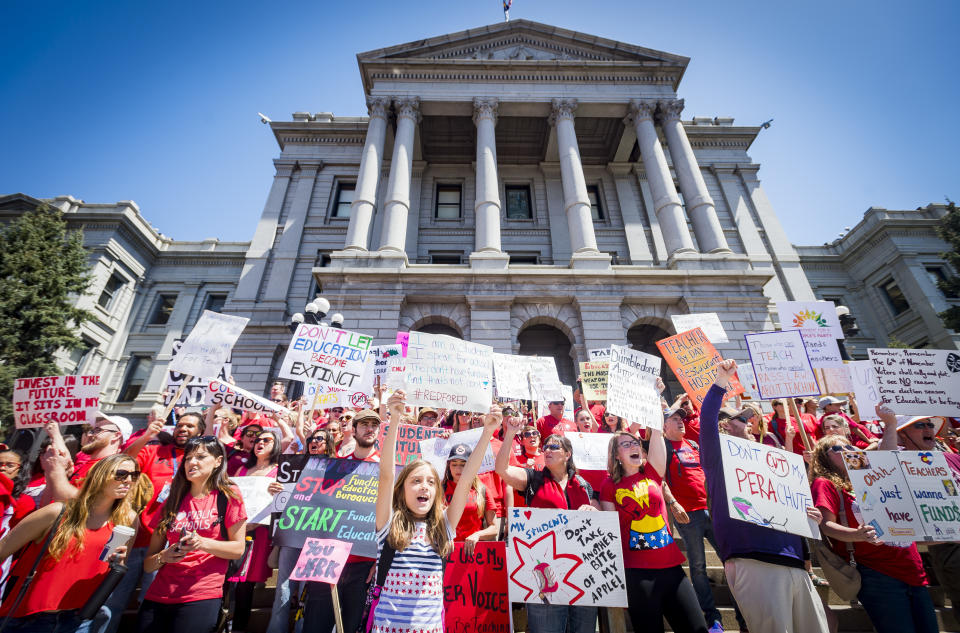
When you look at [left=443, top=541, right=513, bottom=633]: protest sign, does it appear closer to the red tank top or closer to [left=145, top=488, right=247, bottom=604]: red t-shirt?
[left=145, top=488, right=247, bottom=604]: red t-shirt

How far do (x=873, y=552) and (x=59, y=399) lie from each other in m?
8.91

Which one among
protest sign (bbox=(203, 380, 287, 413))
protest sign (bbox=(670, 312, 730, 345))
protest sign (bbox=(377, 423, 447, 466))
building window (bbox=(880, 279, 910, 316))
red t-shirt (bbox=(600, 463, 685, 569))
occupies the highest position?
building window (bbox=(880, 279, 910, 316))

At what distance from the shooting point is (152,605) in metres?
3.01

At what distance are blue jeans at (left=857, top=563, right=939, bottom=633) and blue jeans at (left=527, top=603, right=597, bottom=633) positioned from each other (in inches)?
91.0

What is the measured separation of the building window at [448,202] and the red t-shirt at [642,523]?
18.3m

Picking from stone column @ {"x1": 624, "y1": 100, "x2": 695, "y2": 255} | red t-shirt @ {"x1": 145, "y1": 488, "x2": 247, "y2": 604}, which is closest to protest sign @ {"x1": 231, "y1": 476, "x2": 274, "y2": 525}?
red t-shirt @ {"x1": 145, "y1": 488, "x2": 247, "y2": 604}

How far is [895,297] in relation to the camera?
25531 mm

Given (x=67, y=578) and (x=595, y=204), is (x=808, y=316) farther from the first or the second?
(x=595, y=204)

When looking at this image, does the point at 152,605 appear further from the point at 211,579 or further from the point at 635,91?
the point at 635,91

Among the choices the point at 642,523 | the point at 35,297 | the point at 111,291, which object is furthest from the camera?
the point at 111,291

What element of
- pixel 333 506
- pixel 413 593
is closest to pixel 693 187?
pixel 333 506

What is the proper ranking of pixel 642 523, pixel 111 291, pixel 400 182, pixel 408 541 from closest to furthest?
pixel 408 541, pixel 642 523, pixel 400 182, pixel 111 291

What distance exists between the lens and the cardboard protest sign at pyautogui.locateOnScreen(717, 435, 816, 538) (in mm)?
3217

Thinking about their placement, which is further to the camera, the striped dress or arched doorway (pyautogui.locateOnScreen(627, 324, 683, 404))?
arched doorway (pyautogui.locateOnScreen(627, 324, 683, 404))
